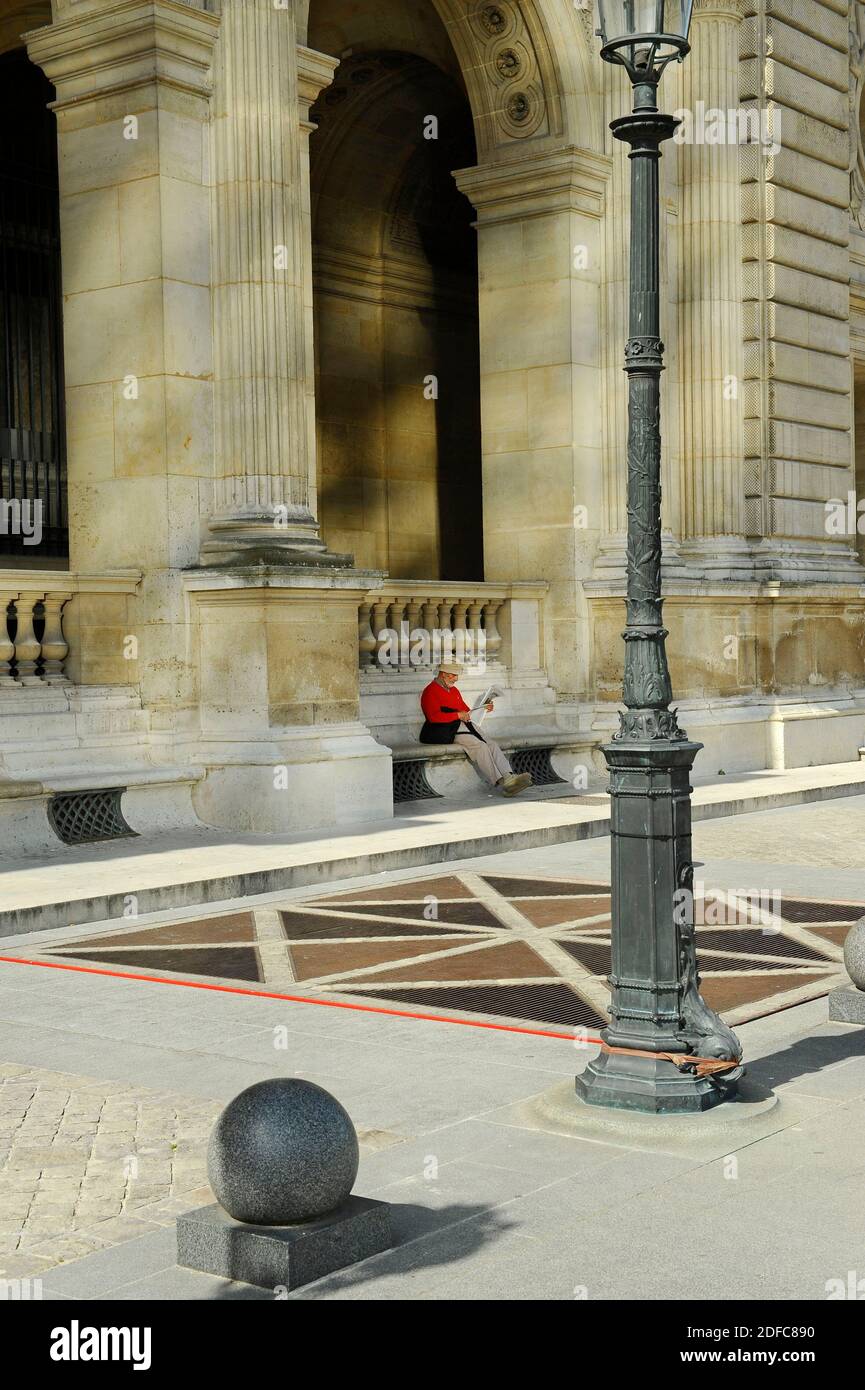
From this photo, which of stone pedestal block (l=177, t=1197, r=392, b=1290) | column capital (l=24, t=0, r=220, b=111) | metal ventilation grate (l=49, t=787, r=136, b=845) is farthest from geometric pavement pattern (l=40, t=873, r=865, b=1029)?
column capital (l=24, t=0, r=220, b=111)

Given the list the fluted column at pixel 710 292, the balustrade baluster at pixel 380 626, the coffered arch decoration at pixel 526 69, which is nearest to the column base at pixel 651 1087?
the balustrade baluster at pixel 380 626

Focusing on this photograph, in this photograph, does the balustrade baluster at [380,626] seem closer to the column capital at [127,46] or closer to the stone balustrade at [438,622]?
the stone balustrade at [438,622]

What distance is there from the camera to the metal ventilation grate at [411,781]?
58.0ft

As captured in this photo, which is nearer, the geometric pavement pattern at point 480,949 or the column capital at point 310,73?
→ the geometric pavement pattern at point 480,949

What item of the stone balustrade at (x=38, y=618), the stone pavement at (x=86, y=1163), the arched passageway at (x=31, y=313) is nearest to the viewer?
the stone pavement at (x=86, y=1163)

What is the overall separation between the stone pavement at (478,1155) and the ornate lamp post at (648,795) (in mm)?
353

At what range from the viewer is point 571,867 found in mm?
13867

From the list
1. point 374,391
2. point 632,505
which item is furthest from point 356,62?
point 632,505

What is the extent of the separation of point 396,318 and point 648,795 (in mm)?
20759

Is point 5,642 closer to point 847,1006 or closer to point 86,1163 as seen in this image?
point 847,1006

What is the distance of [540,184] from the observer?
66.4 feet

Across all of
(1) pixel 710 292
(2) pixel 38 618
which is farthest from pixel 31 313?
(1) pixel 710 292

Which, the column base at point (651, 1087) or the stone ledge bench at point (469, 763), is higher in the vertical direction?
the stone ledge bench at point (469, 763)
